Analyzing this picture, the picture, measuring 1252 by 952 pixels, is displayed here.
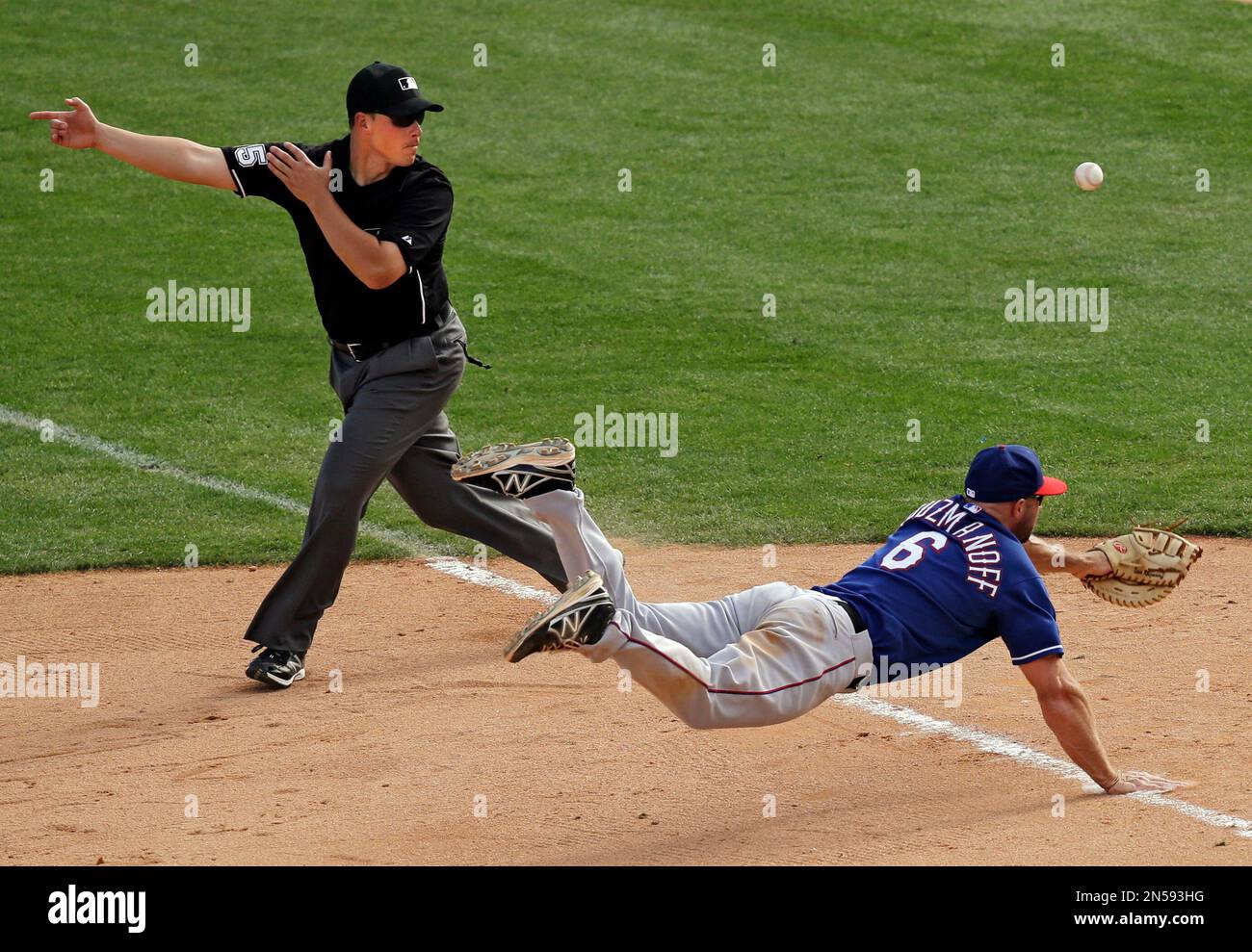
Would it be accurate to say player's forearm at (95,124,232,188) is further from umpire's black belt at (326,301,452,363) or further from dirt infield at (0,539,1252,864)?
dirt infield at (0,539,1252,864)

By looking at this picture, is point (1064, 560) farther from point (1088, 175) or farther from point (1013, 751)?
point (1088, 175)

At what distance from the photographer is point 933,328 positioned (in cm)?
1107

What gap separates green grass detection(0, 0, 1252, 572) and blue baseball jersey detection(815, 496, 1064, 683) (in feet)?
9.36

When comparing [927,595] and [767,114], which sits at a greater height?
[767,114]

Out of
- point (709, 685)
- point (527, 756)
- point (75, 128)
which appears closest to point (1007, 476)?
point (709, 685)

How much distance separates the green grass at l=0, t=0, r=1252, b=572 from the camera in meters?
8.99

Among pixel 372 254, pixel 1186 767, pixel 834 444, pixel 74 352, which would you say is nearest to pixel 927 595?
pixel 1186 767

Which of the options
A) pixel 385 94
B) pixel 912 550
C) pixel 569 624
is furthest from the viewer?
pixel 385 94

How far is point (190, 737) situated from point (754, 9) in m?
12.6

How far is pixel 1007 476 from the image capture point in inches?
207

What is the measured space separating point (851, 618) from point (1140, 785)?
1031mm

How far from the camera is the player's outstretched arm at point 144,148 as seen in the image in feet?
20.2

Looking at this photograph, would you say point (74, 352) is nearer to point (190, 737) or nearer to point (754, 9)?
point (190, 737)
